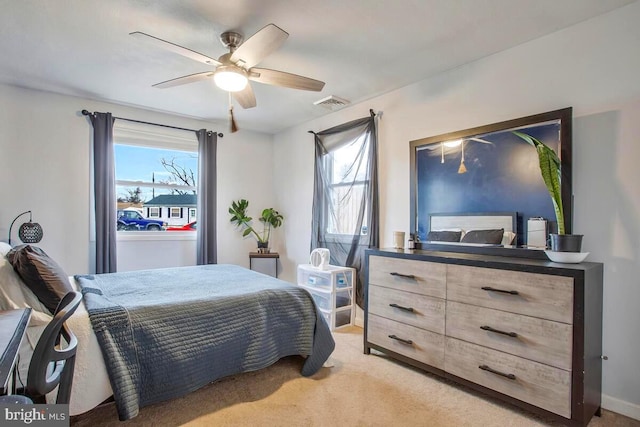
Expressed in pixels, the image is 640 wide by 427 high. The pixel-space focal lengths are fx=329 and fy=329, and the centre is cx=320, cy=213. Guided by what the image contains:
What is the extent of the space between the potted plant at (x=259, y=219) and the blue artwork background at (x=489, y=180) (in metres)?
2.40

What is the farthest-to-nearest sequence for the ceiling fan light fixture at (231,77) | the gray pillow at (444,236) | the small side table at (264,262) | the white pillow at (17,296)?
the small side table at (264,262) → the gray pillow at (444,236) → the ceiling fan light fixture at (231,77) → the white pillow at (17,296)

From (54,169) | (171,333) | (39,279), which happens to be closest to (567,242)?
(171,333)

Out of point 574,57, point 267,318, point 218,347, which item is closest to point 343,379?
point 267,318

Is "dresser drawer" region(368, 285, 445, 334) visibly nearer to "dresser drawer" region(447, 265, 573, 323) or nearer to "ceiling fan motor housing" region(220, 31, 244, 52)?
"dresser drawer" region(447, 265, 573, 323)

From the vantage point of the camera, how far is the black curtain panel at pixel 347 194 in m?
3.47

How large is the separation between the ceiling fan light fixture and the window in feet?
7.19

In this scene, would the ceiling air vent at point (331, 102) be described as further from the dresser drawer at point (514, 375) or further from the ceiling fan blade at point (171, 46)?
the dresser drawer at point (514, 375)

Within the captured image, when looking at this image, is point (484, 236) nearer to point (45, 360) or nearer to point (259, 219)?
point (45, 360)

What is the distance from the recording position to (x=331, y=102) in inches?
139

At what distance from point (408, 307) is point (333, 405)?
2.92 feet

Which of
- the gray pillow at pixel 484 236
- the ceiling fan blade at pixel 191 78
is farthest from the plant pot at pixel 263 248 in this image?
the gray pillow at pixel 484 236

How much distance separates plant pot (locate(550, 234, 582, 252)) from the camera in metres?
1.91

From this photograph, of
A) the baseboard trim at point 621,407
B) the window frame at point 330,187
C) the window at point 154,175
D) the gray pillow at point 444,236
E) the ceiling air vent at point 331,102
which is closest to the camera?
the baseboard trim at point 621,407

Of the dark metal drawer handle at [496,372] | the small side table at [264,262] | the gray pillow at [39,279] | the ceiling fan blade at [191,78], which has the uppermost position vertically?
the ceiling fan blade at [191,78]
